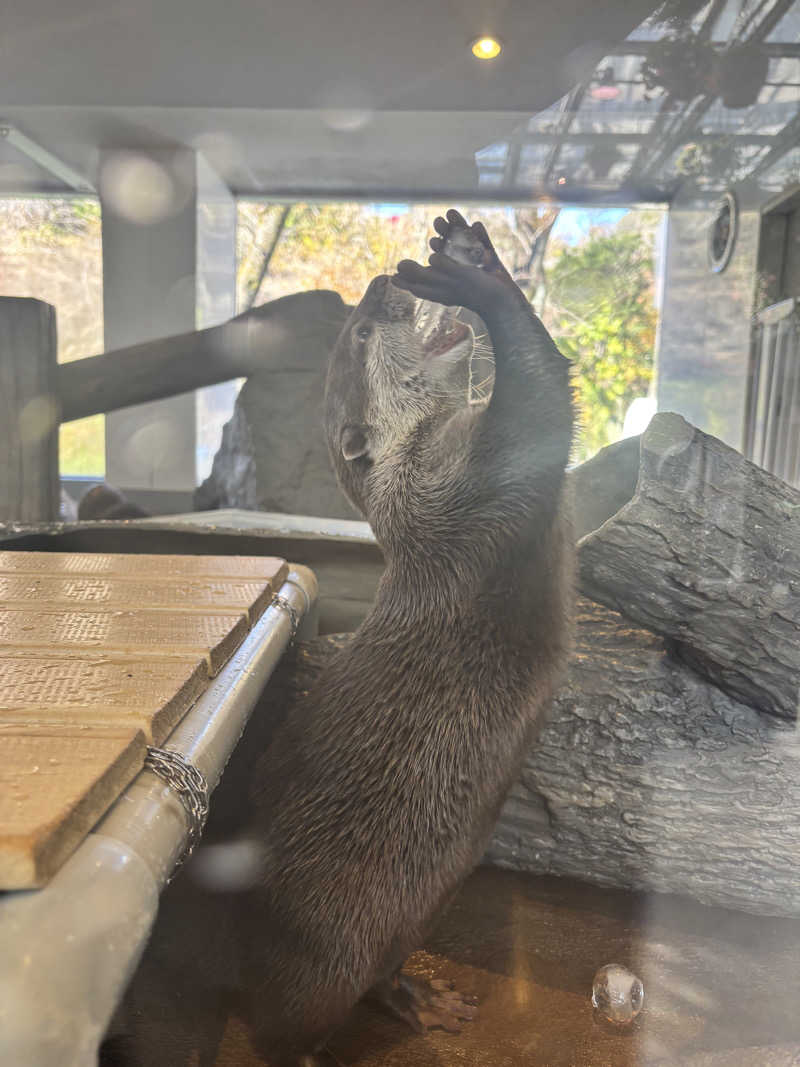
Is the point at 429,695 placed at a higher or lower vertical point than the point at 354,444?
lower

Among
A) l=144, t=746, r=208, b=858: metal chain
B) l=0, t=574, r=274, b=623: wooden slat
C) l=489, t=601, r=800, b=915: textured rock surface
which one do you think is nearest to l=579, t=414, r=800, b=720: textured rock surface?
l=489, t=601, r=800, b=915: textured rock surface

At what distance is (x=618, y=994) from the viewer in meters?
1.17

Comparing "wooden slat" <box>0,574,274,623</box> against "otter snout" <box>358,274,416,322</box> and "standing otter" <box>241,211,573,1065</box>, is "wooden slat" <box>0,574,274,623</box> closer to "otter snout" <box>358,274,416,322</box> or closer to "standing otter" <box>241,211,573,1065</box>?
"standing otter" <box>241,211,573,1065</box>

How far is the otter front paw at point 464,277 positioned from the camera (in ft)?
3.87

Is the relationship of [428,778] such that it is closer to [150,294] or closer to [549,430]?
[549,430]

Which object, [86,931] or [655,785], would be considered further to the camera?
[655,785]

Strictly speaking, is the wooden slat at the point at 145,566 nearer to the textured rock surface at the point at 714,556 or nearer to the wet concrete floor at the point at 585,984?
the textured rock surface at the point at 714,556

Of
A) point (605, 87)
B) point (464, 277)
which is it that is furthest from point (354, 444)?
point (605, 87)

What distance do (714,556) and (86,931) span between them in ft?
3.60

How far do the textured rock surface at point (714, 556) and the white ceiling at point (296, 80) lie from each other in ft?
2.25

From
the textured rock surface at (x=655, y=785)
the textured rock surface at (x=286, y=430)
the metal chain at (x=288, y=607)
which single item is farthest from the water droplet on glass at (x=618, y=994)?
the textured rock surface at (x=286, y=430)

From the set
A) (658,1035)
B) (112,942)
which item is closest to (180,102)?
(112,942)

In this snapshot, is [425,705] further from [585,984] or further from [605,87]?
[605,87]

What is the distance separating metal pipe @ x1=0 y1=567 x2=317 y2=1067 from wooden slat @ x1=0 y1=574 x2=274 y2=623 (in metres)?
0.60
